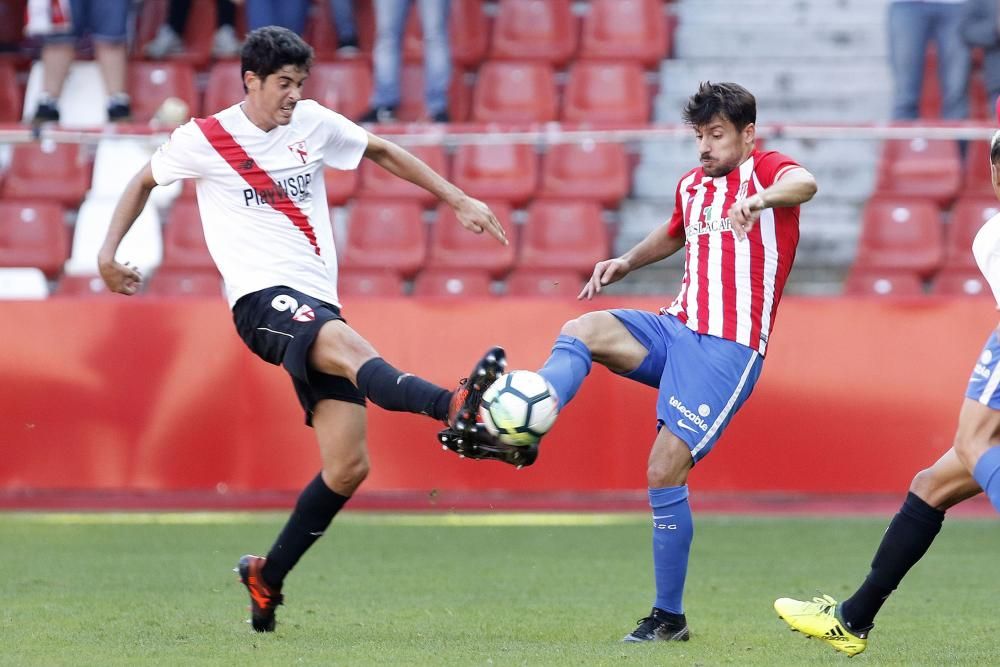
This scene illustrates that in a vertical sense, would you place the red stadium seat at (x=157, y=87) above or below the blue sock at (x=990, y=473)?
above

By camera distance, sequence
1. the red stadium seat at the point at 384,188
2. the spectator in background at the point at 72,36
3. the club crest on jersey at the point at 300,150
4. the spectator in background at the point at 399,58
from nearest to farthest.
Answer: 1. the club crest on jersey at the point at 300,150
2. the red stadium seat at the point at 384,188
3. the spectator in background at the point at 399,58
4. the spectator in background at the point at 72,36

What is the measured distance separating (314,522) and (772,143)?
559 cm

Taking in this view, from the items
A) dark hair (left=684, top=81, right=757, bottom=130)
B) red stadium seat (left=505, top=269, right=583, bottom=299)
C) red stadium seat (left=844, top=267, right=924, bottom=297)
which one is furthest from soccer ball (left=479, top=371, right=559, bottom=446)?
red stadium seat (left=844, top=267, right=924, bottom=297)

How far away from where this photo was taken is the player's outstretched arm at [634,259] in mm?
6211

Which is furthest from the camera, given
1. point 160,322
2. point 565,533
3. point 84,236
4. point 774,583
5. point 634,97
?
point 634,97

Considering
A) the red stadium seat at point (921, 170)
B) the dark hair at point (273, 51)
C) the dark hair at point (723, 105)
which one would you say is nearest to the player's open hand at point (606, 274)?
the dark hair at point (723, 105)

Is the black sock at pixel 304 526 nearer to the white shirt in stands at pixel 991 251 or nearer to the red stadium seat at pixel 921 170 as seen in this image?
the white shirt in stands at pixel 991 251

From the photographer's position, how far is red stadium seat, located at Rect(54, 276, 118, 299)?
10.7 m

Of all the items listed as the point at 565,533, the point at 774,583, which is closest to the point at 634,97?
the point at 565,533

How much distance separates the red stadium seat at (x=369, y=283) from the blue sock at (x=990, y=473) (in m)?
6.26

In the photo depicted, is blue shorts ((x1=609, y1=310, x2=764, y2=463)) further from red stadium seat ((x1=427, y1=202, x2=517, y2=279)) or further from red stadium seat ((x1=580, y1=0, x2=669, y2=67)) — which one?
red stadium seat ((x1=580, y1=0, x2=669, y2=67))

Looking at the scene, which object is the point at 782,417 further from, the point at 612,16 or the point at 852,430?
the point at 612,16

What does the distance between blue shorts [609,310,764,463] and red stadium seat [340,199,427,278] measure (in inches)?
203

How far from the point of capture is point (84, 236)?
441 inches
